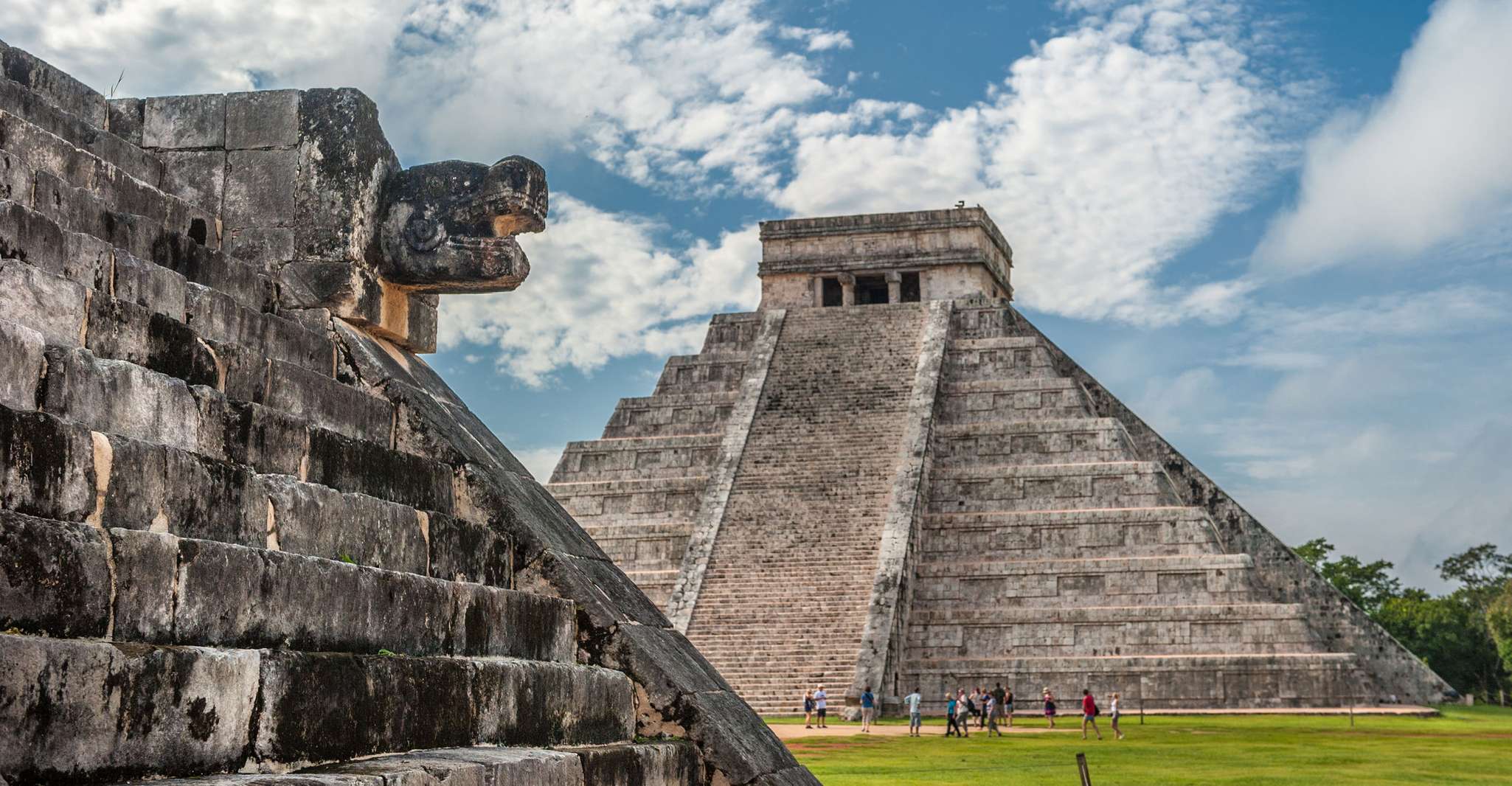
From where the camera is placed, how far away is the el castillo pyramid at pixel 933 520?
77.9ft

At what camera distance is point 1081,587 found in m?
25.1

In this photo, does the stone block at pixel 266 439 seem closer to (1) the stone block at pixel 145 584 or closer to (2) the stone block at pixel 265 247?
(1) the stone block at pixel 145 584

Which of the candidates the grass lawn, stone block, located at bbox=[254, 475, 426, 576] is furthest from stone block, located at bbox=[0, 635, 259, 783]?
the grass lawn

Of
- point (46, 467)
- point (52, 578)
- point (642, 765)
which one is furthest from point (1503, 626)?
point (52, 578)

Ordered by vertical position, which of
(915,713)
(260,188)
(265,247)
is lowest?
(915,713)

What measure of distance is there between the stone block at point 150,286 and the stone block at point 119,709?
1.58 meters

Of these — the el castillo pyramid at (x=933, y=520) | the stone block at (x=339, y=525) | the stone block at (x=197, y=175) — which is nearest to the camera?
the stone block at (x=339, y=525)

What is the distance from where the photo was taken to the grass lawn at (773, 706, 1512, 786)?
1289 centimetres

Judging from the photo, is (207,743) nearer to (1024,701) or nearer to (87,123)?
(87,123)

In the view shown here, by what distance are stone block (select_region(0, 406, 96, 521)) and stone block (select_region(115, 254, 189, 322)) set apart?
1152 mm

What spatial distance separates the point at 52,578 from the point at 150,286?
181cm

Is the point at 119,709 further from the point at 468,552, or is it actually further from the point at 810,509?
the point at 810,509

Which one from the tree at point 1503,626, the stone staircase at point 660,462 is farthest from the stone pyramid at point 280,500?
the tree at point 1503,626

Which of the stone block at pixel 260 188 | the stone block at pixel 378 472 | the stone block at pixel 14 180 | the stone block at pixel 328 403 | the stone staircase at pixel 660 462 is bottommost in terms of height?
the stone block at pixel 378 472
